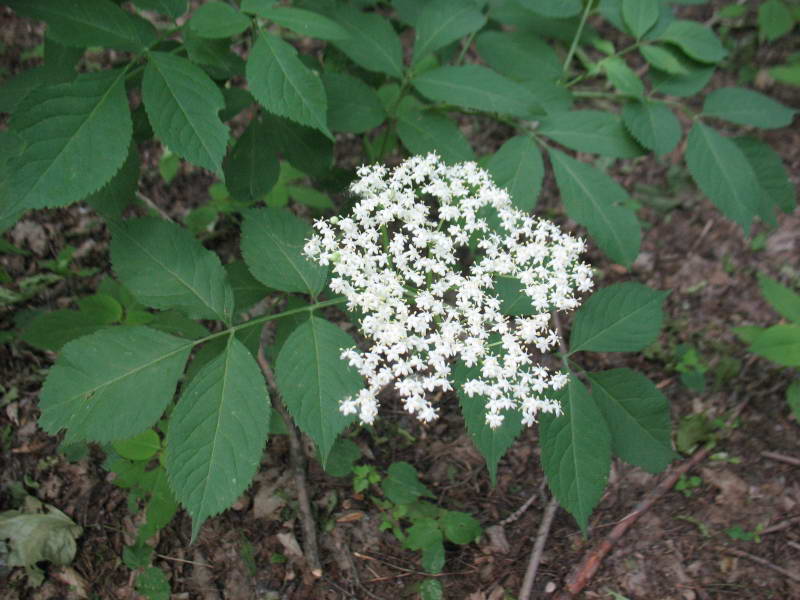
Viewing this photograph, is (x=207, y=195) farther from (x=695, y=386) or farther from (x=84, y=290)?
(x=695, y=386)

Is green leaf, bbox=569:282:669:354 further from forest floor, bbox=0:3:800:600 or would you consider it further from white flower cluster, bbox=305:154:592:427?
forest floor, bbox=0:3:800:600

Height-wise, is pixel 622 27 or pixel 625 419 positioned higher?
pixel 622 27

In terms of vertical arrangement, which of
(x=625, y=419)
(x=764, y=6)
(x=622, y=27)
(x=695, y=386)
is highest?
(x=764, y=6)

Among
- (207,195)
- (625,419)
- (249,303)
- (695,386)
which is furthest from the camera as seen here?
(207,195)

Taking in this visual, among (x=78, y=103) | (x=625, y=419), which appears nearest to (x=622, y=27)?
(x=625, y=419)

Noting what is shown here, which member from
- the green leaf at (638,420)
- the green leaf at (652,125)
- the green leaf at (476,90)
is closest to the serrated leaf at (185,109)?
the green leaf at (476,90)

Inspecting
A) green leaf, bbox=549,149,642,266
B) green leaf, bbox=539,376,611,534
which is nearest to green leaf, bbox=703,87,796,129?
green leaf, bbox=549,149,642,266
